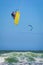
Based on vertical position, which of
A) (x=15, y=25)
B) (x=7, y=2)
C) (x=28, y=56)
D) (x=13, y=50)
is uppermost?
(x=7, y=2)

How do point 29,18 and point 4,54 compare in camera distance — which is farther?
point 29,18

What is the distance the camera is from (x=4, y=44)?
8.45m

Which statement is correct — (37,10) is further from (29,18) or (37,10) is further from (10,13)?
(10,13)

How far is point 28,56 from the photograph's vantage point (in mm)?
7203

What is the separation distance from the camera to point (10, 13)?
27.3 ft

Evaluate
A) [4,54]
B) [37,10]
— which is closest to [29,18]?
[37,10]

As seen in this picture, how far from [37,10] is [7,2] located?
1.11 m

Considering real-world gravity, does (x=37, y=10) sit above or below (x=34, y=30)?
above

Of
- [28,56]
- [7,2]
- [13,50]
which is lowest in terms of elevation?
[28,56]

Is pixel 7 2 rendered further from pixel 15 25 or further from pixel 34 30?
pixel 34 30

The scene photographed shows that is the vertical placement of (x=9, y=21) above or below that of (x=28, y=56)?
above

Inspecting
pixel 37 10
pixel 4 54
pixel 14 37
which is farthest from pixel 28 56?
pixel 37 10

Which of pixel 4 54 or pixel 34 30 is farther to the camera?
pixel 34 30

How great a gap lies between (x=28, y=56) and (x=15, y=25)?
5.24ft
